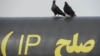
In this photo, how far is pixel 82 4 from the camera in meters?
2.92

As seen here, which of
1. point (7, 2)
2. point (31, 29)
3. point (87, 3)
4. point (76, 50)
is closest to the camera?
point (76, 50)

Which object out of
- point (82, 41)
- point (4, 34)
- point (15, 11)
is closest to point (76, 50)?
point (82, 41)

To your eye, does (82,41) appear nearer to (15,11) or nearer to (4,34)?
(4,34)

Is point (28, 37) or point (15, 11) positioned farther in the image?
point (15, 11)

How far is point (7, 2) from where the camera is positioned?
122 inches

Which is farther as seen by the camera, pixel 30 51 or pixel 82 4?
pixel 82 4

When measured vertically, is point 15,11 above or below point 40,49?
above

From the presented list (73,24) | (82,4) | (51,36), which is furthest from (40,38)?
(82,4)

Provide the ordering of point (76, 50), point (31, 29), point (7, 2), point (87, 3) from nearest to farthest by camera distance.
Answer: point (76, 50), point (31, 29), point (87, 3), point (7, 2)

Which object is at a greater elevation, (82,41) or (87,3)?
(87,3)

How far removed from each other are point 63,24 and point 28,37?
0.22m

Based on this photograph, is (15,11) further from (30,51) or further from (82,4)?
(30,51)

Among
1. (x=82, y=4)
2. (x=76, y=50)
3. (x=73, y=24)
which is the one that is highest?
(x=82, y=4)

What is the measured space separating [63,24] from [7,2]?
38.1 inches
